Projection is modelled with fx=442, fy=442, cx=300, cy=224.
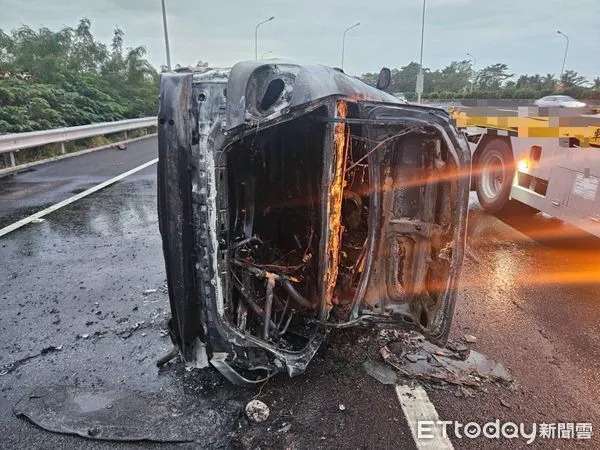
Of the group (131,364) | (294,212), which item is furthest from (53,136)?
(131,364)

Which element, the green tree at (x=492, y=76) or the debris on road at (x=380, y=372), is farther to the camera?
the green tree at (x=492, y=76)

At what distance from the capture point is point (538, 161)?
17.6ft

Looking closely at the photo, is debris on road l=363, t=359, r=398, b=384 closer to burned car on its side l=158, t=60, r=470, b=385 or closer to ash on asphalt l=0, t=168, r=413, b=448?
ash on asphalt l=0, t=168, r=413, b=448

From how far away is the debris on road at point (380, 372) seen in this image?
2.69 m

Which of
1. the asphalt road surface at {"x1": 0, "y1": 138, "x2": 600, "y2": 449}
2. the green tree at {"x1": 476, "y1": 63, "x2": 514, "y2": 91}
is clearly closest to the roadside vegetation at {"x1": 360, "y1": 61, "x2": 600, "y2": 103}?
the green tree at {"x1": 476, "y1": 63, "x2": 514, "y2": 91}

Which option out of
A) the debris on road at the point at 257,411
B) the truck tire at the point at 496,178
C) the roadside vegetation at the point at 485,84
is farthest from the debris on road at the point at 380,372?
the roadside vegetation at the point at 485,84

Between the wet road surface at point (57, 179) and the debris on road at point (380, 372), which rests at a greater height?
the wet road surface at point (57, 179)

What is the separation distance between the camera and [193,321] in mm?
2383

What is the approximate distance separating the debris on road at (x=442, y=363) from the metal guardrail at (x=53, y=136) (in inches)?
349

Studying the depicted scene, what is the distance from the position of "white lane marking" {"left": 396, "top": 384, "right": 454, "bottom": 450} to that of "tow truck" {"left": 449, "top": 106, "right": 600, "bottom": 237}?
3114mm

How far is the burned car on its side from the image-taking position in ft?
7.02

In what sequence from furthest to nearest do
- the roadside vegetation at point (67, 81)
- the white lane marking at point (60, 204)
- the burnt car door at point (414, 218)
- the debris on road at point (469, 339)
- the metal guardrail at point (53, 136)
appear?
the roadside vegetation at point (67, 81)
the metal guardrail at point (53, 136)
the white lane marking at point (60, 204)
the debris on road at point (469, 339)
the burnt car door at point (414, 218)

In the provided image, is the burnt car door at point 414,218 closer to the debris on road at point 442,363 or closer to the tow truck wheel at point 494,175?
the debris on road at point 442,363

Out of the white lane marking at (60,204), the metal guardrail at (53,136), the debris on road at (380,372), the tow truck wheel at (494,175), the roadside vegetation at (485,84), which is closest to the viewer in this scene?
the debris on road at (380,372)
